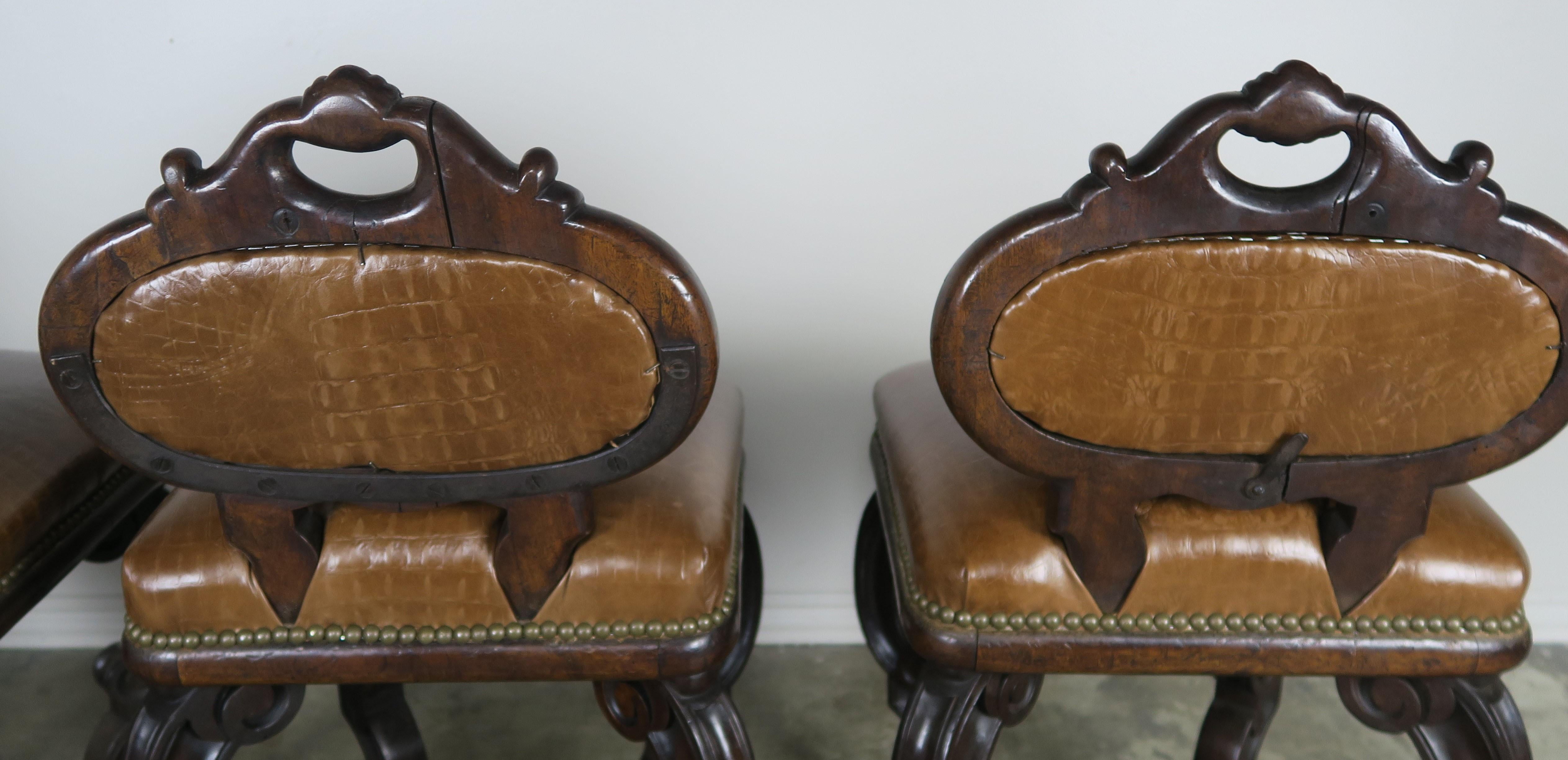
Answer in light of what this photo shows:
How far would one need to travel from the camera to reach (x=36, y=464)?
1.00 metres

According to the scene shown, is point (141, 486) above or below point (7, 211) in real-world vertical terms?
below

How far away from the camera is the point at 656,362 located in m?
0.72

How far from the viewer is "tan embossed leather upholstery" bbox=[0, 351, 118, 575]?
3.12ft

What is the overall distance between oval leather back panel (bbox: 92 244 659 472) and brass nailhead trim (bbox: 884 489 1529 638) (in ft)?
1.11

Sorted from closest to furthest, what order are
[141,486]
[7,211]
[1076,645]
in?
1. [1076,645]
2. [141,486]
3. [7,211]

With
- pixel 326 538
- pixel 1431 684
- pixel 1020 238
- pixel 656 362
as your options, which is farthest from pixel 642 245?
pixel 1431 684

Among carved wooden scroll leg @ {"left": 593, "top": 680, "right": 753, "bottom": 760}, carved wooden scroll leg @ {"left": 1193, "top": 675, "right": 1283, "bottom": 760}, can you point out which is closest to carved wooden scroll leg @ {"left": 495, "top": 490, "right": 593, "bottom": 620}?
carved wooden scroll leg @ {"left": 593, "top": 680, "right": 753, "bottom": 760}

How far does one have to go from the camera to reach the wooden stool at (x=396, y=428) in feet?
2.23

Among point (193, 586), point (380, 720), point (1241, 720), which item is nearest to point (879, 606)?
point (1241, 720)

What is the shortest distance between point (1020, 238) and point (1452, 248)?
276mm

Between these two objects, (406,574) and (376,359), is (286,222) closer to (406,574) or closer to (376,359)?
(376,359)

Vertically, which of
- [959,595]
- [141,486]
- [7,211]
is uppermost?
[7,211]

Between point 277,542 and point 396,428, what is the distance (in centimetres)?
16

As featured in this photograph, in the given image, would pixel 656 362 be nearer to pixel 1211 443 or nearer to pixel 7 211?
pixel 1211 443
